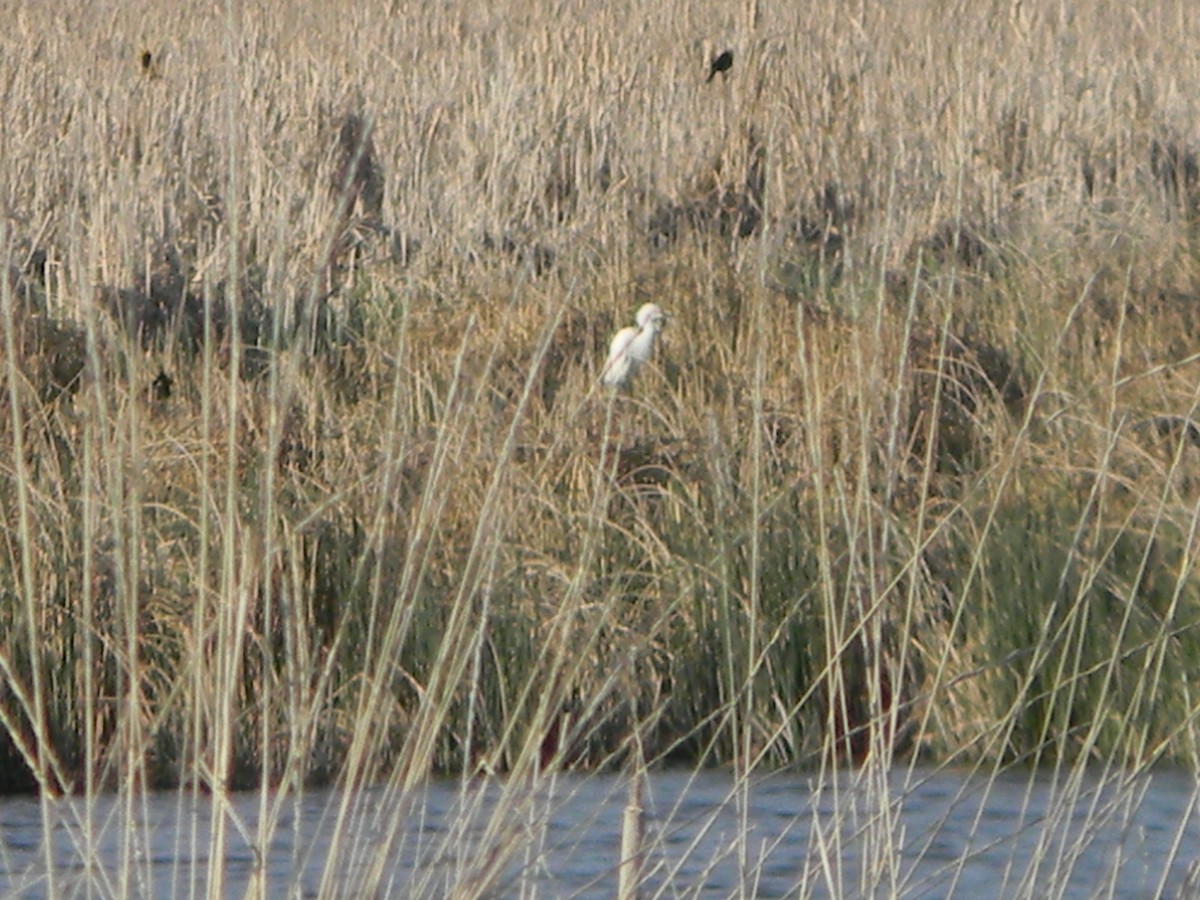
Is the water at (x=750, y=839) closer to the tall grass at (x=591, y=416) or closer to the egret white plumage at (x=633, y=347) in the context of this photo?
the tall grass at (x=591, y=416)

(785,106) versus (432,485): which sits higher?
(785,106)

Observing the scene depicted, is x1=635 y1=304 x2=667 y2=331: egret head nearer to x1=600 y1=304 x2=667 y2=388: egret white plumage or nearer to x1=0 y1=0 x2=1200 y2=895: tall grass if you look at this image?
x1=600 y1=304 x2=667 y2=388: egret white plumage

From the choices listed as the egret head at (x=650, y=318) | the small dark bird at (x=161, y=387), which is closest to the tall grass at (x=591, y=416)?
the small dark bird at (x=161, y=387)

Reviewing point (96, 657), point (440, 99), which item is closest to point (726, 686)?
point (96, 657)

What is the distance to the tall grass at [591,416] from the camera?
93.5 inches

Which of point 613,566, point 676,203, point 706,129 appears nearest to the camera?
point 613,566

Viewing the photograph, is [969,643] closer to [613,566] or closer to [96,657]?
[613,566]

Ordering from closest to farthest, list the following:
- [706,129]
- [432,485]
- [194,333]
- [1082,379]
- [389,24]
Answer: [432,485], [1082,379], [194,333], [706,129], [389,24]

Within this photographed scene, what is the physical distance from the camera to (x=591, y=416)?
5238 millimetres

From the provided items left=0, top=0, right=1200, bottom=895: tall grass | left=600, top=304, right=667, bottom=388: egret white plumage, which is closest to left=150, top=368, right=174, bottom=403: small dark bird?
left=0, top=0, right=1200, bottom=895: tall grass

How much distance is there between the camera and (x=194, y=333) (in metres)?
6.66

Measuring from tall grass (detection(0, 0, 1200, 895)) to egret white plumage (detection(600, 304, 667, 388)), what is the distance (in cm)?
9

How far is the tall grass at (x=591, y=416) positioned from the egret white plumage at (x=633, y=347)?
0.09 metres

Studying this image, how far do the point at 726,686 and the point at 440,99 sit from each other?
5033mm
